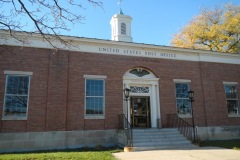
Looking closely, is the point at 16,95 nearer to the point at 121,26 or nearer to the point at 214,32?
the point at 121,26

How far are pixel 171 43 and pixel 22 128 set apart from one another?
946 inches

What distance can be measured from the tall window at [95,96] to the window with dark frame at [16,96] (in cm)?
350

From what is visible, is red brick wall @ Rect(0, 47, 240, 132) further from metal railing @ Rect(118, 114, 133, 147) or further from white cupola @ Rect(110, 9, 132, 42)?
white cupola @ Rect(110, 9, 132, 42)

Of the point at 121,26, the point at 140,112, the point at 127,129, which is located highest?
the point at 121,26

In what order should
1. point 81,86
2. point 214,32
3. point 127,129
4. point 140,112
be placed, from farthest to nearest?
point 214,32 < point 140,112 < point 81,86 < point 127,129

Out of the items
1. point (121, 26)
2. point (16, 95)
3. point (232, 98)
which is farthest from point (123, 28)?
point (16, 95)

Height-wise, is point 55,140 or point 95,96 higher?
point 95,96

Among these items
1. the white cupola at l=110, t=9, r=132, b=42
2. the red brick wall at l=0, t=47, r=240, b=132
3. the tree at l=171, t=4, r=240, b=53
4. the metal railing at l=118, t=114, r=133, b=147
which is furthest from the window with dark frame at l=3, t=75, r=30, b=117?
the tree at l=171, t=4, r=240, b=53

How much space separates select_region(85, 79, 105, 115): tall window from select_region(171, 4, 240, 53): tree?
59.9 ft

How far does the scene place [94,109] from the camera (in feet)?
48.1

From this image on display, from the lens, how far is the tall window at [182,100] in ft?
54.9

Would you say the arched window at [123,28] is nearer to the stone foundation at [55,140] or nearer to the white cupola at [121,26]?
the white cupola at [121,26]

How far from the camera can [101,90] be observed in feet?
49.5

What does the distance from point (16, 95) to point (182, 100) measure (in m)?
10.9
